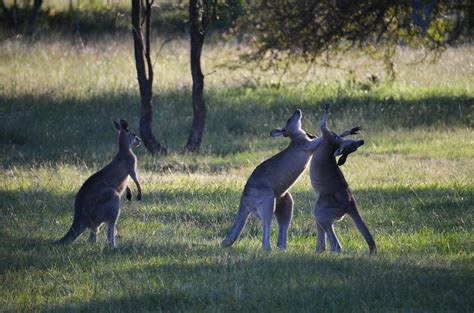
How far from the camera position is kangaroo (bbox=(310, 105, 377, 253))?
8352 millimetres

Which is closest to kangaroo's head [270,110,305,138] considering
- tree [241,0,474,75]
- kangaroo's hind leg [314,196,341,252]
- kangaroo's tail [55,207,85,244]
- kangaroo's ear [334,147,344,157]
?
kangaroo's ear [334,147,344,157]

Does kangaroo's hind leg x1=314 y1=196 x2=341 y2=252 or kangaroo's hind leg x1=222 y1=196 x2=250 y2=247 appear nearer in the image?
kangaroo's hind leg x1=314 y1=196 x2=341 y2=252

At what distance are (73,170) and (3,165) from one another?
161cm

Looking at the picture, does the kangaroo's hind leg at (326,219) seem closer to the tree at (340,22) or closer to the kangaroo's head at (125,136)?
the kangaroo's head at (125,136)

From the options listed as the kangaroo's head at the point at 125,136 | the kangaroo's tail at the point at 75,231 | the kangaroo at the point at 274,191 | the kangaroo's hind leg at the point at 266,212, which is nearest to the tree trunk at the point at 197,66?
the kangaroo's head at the point at 125,136

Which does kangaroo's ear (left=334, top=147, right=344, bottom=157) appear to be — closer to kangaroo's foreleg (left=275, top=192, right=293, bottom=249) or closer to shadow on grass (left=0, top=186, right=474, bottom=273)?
kangaroo's foreleg (left=275, top=192, right=293, bottom=249)

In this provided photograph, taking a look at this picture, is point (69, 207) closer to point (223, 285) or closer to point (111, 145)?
point (223, 285)

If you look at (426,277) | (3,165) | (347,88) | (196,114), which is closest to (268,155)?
(196,114)

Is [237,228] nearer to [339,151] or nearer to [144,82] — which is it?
[339,151]

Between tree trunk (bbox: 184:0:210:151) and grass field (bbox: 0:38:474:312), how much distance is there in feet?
1.91

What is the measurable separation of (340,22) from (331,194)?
11418 millimetres

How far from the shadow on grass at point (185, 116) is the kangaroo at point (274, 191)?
22.3ft

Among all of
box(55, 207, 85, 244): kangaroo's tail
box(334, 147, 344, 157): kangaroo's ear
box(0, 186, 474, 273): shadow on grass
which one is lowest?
box(0, 186, 474, 273): shadow on grass

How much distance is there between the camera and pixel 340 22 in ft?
63.3
